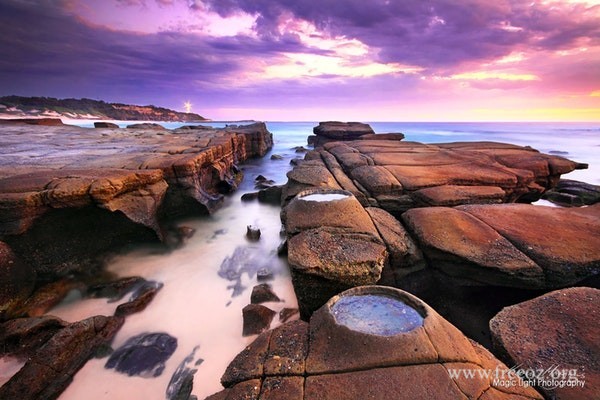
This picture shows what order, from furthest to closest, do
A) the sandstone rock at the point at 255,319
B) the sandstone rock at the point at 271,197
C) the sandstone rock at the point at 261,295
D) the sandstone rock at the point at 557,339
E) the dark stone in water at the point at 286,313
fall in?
the sandstone rock at the point at 271,197 < the sandstone rock at the point at 261,295 < the dark stone in water at the point at 286,313 < the sandstone rock at the point at 255,319 < the sandstone rock at the point at 557,339

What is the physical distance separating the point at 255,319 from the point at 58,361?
7.16 ft

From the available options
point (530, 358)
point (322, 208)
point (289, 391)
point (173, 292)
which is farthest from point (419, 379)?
point (173, 292)

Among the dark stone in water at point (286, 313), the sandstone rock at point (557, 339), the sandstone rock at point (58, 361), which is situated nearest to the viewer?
the sandstone rock at point (557, 339)

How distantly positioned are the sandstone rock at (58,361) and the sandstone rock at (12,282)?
3.53 ft

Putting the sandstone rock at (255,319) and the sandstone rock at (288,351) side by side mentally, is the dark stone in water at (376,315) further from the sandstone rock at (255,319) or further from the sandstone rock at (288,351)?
the sandstone rock at (255,319)

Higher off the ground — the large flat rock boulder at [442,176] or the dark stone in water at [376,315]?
the large flat rock boulder at [442,176]

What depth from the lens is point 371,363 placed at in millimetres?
1798

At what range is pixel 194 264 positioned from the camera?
545 cm

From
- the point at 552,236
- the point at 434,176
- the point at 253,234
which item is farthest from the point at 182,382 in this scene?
the point at 434,176

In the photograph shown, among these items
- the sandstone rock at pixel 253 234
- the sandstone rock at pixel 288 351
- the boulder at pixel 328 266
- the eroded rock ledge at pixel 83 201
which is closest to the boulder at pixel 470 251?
the boulder at pixel 328 266

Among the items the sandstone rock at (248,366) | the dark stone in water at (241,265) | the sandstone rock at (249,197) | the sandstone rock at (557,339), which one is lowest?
the dark stone in water at (241,265)

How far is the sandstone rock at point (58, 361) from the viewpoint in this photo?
9.24ft

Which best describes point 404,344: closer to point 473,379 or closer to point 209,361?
point 473,379

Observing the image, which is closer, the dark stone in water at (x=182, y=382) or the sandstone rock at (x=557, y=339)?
the sandstone rock at (x=557, y=339)
